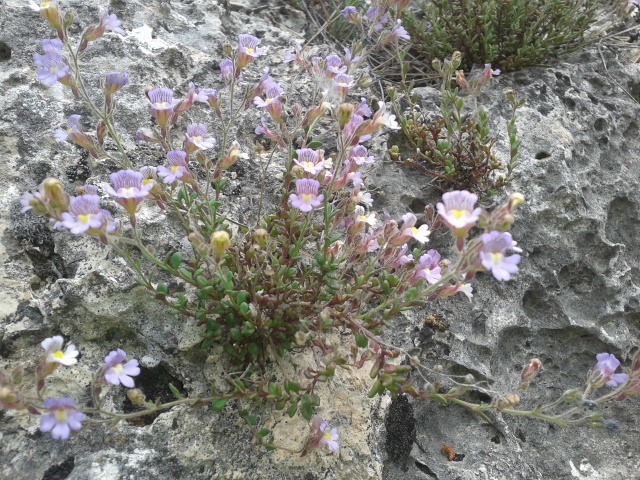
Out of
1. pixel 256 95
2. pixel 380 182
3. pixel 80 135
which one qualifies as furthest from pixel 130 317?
pixel 380 182

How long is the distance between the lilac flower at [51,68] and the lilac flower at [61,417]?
1.40 metres

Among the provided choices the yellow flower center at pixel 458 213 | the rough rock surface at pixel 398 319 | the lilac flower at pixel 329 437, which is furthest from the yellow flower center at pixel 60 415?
the yellow flower center at pixel 458 213

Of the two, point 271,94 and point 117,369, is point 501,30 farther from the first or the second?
point 117,369

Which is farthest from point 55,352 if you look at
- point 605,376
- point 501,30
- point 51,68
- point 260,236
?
point 501,30

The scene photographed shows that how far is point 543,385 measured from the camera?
10.4 feet

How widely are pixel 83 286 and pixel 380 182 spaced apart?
1683 mm

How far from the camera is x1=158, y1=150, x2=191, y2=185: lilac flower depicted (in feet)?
8.25

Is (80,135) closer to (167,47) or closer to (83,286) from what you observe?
(83,286)

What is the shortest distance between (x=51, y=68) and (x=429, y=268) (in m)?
1.87

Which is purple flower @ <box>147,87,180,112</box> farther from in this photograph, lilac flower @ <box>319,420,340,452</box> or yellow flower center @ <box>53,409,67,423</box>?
lilac flower @ <box>319,420,340,452</box>

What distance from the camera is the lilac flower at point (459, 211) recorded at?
6.73 feet

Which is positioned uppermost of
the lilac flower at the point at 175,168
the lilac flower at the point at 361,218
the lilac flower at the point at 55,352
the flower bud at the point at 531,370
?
the lilac flower at the point at 175,168

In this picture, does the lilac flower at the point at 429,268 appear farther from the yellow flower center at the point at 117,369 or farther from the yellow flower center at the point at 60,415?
the yellow flower center at the point at 60,415

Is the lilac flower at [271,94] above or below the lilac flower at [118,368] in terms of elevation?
above
